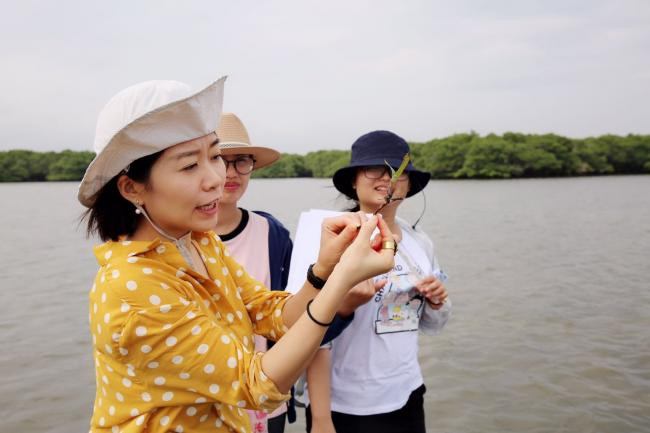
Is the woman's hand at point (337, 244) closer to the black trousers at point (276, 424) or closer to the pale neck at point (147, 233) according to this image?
the pale neck at point (147, 233)

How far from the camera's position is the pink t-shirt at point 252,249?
3.04 m

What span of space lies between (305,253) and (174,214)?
4.10ft

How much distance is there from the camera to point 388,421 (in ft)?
9.06

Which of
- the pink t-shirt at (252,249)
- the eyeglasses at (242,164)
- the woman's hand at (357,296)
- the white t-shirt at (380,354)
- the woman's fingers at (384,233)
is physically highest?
the eyeglasses at (242,164)

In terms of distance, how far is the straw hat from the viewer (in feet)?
10.4

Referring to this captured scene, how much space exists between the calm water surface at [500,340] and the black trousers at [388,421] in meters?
1.70

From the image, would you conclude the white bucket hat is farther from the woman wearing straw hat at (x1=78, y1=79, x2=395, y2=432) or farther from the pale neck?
the pale neck

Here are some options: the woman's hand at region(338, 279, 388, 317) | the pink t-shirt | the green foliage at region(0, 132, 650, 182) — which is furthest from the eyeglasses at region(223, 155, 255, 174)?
the green foliage at region(0, 132, 650, 182)

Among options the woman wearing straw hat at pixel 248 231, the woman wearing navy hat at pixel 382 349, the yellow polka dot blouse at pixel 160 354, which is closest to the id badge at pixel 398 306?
the woman wearing navy hat at pixel 382 349

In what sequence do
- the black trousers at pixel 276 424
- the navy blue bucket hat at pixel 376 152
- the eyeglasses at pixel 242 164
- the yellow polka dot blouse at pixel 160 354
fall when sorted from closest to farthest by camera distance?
the yellow polka dot blouse at pixel 160 354 < the black trousers at pixel 276 424 < the navy blue bucket hat at pixel 376 152 < the eyeglasses at pixel 242 164

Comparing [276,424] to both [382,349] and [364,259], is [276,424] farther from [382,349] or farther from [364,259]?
[364,259]

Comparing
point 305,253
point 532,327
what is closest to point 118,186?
point 305,253

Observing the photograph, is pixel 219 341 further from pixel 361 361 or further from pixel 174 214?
pixel 361 361

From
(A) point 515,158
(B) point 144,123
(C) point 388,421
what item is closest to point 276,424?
(C) point 388,421
